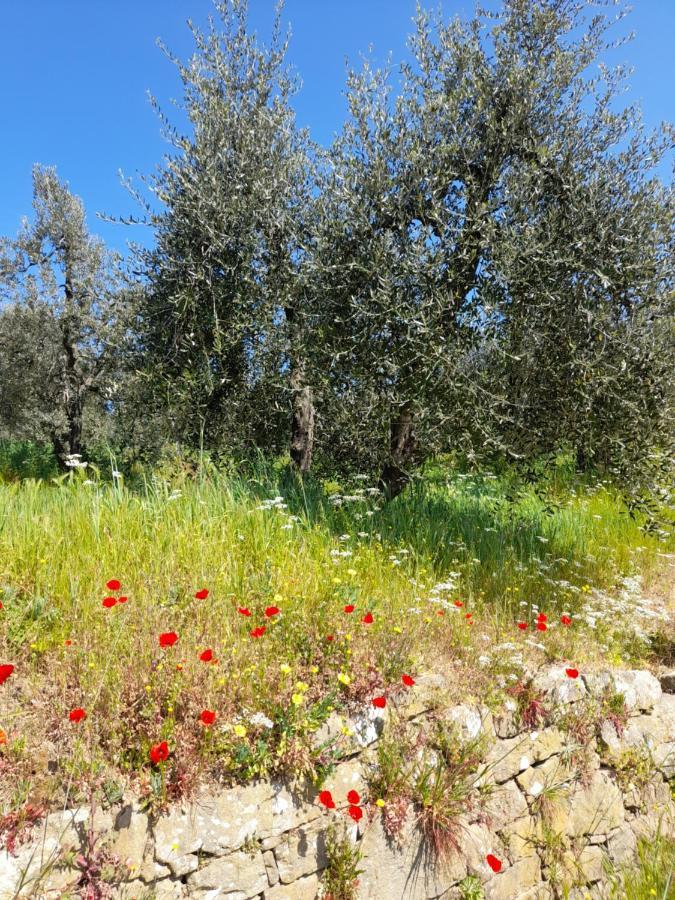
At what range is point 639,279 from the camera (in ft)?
26.9

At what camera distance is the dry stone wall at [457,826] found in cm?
353

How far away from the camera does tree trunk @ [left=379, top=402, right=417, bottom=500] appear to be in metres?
9.69

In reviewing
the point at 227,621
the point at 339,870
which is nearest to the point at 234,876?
the point at 339,870

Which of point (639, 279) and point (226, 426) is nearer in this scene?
point (639, 279)

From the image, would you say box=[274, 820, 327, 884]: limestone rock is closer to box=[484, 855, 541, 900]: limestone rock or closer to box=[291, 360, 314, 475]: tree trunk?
box=[484, 855, 541, 900]: limestone rock

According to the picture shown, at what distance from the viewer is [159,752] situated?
11.5ft

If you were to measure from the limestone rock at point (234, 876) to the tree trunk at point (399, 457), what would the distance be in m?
6.17

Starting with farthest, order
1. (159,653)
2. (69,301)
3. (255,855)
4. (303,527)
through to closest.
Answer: (69,301) < (303,527) < (159,653) < (255,855)

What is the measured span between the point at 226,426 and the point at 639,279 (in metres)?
7.30

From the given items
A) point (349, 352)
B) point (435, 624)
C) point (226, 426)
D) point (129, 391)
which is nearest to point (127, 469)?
point (129, 391)

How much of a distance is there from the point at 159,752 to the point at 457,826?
2.71 meters

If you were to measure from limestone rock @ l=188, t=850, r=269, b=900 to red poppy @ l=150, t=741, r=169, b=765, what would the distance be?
764 mm

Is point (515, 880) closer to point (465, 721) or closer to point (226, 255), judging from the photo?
point (465, 721)

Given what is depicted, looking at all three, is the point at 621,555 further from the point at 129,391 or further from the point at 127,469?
the point at 127,469
